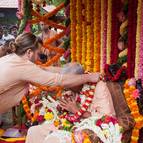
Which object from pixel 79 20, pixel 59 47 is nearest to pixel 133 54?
pixel 79 20

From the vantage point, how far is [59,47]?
6246 mm

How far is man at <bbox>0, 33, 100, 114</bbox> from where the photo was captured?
372 centimetres

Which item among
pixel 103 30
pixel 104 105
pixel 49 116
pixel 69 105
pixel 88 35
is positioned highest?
pixel 103 30

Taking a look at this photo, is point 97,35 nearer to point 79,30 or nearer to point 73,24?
point 79,30

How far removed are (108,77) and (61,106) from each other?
20.5 inches

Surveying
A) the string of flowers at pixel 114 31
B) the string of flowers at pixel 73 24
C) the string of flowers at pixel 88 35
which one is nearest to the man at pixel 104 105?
the string of flowers at pixel 114 31

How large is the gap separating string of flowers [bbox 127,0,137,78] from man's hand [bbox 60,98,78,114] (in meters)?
0.55

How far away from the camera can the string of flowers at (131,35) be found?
13.3ft

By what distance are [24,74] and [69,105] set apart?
20.7 inches

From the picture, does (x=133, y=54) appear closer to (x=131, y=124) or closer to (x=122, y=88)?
(x=122, y=88)

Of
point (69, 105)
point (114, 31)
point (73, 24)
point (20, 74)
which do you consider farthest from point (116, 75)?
point (73, 24)

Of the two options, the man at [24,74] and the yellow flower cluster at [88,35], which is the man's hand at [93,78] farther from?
the yellow flower cluster at [88,35]

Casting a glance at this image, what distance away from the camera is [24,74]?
3.72 m

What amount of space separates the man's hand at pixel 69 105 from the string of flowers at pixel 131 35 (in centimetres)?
55
